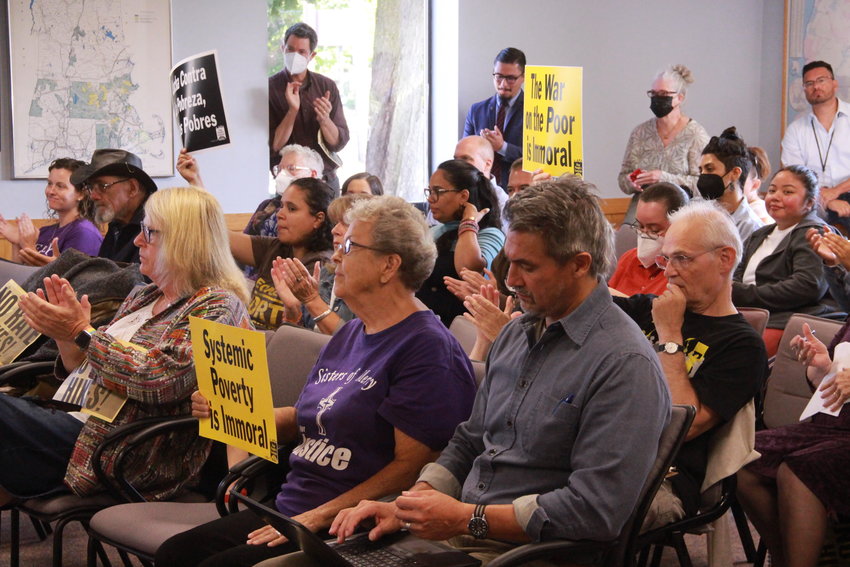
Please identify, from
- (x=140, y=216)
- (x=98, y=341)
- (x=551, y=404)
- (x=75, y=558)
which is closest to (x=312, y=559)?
(x=551, y=404)

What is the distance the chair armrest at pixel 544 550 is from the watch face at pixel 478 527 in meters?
0.08

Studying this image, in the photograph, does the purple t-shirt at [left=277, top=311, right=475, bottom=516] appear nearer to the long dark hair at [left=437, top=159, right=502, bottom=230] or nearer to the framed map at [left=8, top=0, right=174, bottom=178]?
the long dark hair at [left=437, top=159, right=502, bottom=230]

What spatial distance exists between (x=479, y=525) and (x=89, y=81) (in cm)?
549

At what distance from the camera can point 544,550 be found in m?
1.83

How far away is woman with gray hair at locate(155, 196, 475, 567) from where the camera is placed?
2.26 meters

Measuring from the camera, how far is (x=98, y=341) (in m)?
2.81

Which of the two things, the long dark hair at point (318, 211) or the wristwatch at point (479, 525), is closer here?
the wristwatch at point (479, 525)

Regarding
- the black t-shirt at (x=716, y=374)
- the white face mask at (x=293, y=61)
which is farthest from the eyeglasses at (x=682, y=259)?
the white face mask at (x=293, y=61)

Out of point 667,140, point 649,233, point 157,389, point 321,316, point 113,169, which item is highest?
point 667,140

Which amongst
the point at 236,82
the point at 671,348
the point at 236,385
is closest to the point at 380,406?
the point at 236,385

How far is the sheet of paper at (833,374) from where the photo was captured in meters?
2.63

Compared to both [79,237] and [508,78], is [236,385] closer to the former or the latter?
[79,237]

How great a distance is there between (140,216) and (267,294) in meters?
0.84

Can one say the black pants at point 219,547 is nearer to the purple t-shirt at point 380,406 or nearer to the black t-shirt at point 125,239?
the purple t-shirt at point 380,406
